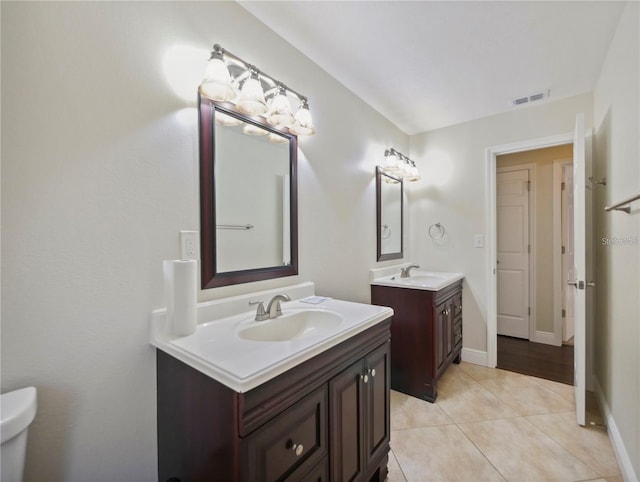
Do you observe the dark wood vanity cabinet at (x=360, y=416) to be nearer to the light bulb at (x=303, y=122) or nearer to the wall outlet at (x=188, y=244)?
the wall outlet at (x=188, y=244)

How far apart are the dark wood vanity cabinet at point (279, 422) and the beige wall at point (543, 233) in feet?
9.72

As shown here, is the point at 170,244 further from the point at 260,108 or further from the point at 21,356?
the point at 260,108

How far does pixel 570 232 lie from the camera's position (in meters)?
3.13

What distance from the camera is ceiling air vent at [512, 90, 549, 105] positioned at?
7.29 ft

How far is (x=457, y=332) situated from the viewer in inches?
101

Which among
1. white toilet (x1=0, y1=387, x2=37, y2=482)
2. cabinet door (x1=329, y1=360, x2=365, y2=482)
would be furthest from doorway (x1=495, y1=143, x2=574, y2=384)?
white toilet (x1=0, y1=387, x2=37, y2=482)

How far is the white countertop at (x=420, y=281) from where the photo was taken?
2.10m

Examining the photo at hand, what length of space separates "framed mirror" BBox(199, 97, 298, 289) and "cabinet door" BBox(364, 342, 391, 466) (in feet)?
2.06

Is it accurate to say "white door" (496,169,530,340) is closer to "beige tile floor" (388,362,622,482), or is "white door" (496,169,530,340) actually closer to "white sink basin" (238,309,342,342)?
"beige tile floor" (388,362,622,482)

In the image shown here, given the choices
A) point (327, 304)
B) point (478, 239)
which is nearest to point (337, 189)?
point (327, 304)

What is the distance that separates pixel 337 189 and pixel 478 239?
1550 millimetres

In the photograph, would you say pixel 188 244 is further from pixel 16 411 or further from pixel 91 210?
pixel 16 411

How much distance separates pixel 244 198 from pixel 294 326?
65cm

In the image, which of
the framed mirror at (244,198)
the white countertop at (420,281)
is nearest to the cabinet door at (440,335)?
the white countertop at (420,281)
